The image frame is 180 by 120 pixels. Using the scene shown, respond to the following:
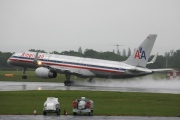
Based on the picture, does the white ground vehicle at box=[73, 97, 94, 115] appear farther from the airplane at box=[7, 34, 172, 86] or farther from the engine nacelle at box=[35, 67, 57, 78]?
the engine nacelle at box=[35, 67, 57, 78]

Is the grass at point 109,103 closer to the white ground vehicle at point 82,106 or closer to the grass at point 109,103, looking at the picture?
the grass at point 109,103

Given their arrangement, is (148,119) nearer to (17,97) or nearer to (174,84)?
(17,97)

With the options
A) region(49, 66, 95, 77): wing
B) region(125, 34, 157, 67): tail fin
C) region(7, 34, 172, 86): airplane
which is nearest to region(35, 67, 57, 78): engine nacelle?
region(7, 34, 172, 86): airplane

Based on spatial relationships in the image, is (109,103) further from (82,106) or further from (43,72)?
(43,72)

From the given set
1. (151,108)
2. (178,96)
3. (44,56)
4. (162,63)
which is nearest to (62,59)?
(44,56)

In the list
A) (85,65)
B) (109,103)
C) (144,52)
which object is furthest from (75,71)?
(109,103)

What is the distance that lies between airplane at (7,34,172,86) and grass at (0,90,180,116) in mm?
18825

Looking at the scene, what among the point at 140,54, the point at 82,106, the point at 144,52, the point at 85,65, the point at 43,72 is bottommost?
the point at 82,106

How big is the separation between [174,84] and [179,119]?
47.7 metres

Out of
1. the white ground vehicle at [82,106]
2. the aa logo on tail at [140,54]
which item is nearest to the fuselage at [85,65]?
the aa logo on tail at [140,54]

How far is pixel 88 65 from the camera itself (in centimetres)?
8750

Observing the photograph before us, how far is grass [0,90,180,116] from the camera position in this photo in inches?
1807

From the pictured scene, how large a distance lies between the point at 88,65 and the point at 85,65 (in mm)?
562

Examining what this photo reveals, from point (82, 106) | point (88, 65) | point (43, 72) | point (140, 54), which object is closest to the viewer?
point (82, 106)
